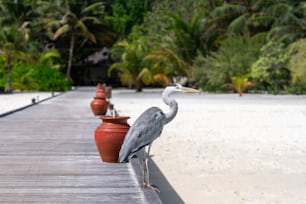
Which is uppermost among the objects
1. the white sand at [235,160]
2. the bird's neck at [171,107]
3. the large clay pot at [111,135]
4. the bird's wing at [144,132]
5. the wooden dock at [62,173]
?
the bird's neck at [171,107]

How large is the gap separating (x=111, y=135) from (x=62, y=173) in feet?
2.70

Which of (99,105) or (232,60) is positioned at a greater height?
(232,60)

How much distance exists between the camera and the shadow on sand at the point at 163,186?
6.78m

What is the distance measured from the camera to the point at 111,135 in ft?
23.0

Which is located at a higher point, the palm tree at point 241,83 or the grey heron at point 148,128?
the grey heron at point 148,128

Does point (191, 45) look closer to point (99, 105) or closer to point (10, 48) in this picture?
point (10, 48)

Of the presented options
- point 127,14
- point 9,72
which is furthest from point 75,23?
point 127,14

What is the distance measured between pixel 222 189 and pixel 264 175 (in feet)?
3.85

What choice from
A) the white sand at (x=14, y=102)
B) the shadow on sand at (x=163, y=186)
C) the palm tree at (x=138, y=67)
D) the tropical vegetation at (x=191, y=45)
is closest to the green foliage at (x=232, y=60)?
the tropical vegetation at (x=191, y=45)

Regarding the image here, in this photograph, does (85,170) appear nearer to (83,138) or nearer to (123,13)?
(83,138)

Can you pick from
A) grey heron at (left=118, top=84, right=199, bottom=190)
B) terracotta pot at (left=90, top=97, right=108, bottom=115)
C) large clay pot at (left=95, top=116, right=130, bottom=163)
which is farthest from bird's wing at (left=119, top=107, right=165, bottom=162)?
terracotta pot at (left=90, top=97, right=108, bottom=115)

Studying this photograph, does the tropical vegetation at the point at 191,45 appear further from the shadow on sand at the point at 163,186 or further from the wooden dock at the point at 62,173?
the shadow on sand at the point at 163,186

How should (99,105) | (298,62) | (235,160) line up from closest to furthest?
(235,160), (99,105), (298,62)

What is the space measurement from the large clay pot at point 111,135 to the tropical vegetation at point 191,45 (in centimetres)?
2493
